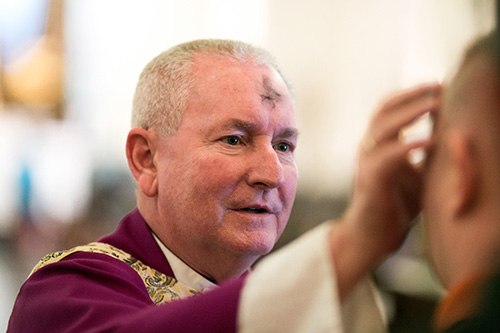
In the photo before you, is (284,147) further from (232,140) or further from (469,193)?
(469,193)

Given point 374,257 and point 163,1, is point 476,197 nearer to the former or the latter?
point 374,257

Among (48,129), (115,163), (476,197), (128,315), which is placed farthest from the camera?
(48,129)

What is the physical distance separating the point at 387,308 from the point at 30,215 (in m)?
6.03

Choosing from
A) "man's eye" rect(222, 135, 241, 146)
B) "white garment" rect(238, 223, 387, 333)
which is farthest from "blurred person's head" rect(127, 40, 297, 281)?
"white garment" rect(238, 223, 387, 333)

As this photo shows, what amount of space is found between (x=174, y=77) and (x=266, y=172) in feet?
0.98

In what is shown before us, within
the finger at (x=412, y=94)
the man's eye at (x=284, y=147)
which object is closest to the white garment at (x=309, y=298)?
the finger at (x=412, y=94)

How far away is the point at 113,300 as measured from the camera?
0.89 meters

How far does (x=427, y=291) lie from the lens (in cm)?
48

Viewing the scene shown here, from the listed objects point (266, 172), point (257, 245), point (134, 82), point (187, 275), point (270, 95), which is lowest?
Result: point (134, 82)

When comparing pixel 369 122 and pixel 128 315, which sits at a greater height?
pixel 369 122

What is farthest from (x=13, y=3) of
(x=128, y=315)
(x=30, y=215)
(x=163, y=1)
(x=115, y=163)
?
(x=128, y=315)

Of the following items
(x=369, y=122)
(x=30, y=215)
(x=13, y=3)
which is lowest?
(x=30, y=215)

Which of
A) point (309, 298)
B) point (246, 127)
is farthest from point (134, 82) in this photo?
point (309, 298)

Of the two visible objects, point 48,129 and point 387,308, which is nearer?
point 387,308
